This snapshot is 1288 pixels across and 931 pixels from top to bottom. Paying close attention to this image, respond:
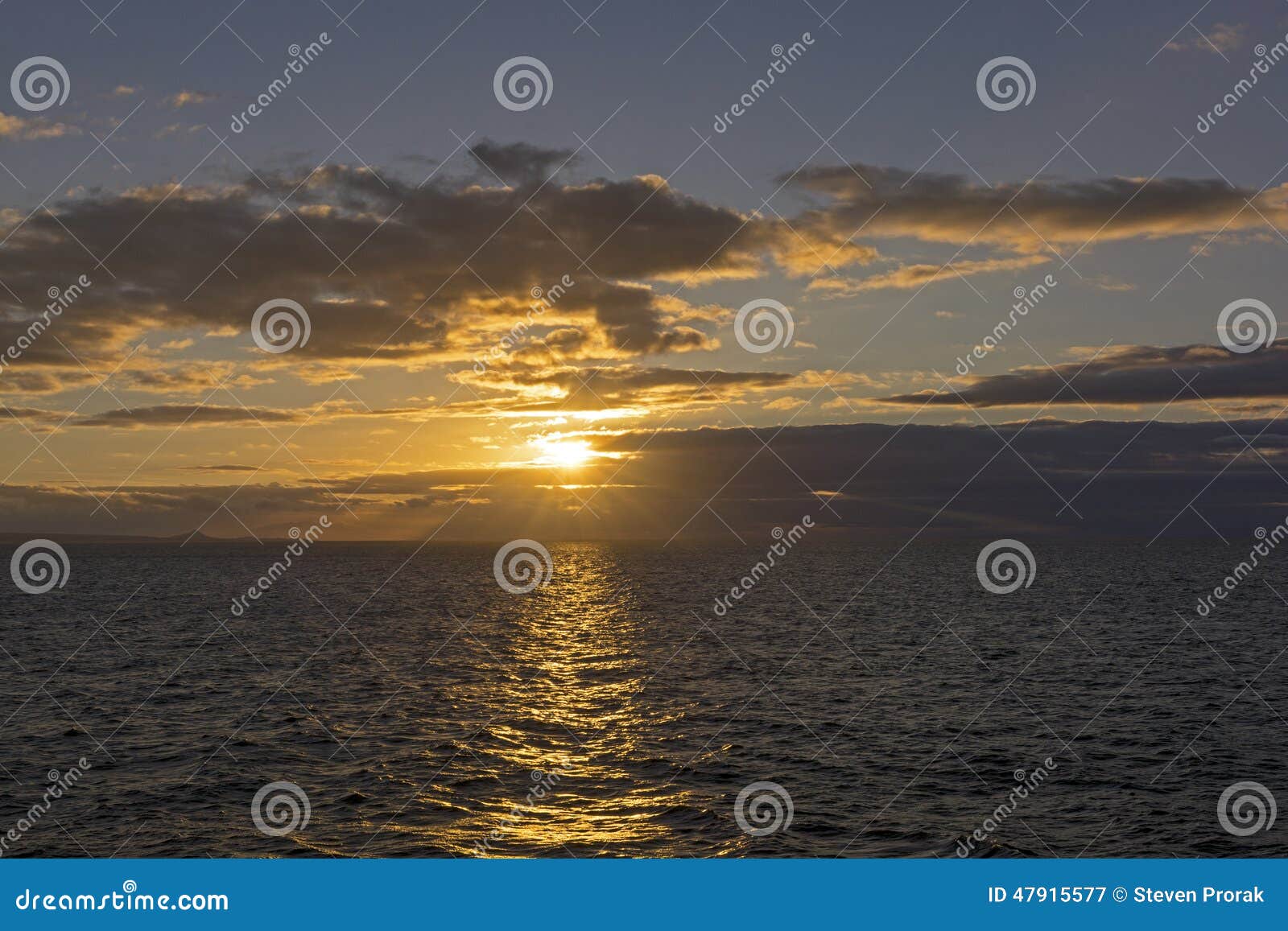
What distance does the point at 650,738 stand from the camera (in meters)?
44.2

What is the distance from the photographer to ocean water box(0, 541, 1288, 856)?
3138cm

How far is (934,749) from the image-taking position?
41.6 meters

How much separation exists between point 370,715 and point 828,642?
40696mm

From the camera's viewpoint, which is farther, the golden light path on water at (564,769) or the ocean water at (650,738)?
the ocean water at (650,738)

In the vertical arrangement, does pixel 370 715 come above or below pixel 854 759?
above

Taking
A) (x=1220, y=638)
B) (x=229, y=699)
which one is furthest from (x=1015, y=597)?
(x=229, y=699)

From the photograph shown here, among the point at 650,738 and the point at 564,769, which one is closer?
the point at 564,769

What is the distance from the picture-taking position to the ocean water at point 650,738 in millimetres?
31375

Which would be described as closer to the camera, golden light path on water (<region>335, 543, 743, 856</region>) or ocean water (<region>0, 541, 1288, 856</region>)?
golden light path on water (<region>335, 543, 743, 856</region>)

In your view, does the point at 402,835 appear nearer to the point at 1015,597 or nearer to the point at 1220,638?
the point at 1220,638

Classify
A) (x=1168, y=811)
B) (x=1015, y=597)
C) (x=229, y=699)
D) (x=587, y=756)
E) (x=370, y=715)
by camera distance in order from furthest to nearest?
(x=1015, y=597) → (x=229, y=699) → (x=370, y=715) → (x=587, y=756) → (x=1168, y=811)

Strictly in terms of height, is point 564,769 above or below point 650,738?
below

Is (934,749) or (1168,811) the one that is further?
(934,749)

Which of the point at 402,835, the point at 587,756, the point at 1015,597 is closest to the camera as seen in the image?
the point at 402,835
